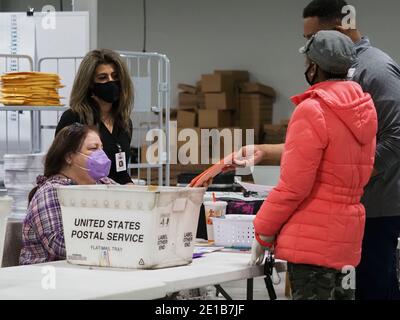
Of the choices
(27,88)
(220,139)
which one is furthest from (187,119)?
(27,88)

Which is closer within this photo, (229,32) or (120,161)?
(120,161)

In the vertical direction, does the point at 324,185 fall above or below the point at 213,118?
above

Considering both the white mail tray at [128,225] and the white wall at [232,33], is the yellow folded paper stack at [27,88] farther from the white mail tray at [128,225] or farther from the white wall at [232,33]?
the white wall at [232,33]

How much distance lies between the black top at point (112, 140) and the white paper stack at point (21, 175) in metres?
0.92

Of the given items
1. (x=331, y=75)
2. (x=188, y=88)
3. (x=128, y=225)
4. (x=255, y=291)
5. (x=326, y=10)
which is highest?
(x=326, y=10)

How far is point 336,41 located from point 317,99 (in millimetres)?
197

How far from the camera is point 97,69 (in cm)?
360

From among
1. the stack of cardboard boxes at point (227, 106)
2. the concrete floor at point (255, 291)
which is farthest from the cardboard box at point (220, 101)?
the concrete floor at point (255, 291)

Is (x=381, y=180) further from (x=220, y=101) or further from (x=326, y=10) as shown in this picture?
(x=220, y=101)

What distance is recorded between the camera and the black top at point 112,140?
11.5 ft

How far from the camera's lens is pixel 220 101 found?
894 centimetres

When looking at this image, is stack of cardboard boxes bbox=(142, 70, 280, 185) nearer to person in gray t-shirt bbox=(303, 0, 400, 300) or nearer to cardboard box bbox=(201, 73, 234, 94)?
cardboard box bbox=(201, 73, 234, 94)

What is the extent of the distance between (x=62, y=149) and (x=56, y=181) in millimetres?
140
